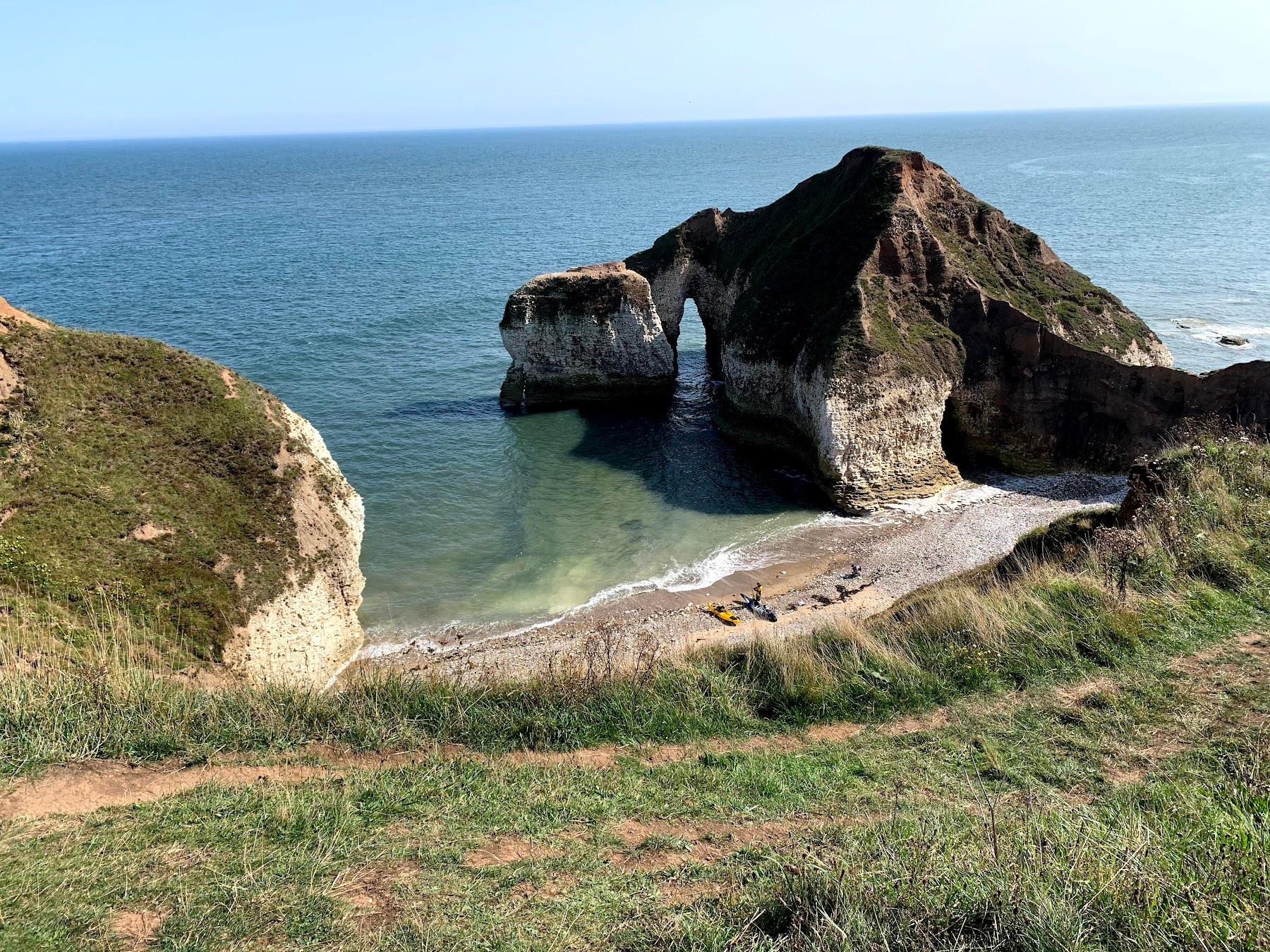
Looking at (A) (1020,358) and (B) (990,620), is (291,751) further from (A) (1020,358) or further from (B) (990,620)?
(A) (1020,358)

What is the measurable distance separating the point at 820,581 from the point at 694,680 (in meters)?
15.5

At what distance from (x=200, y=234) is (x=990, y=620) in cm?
11093

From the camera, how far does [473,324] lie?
198 ft

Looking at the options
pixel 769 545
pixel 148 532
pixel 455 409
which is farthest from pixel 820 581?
pixel 455 409

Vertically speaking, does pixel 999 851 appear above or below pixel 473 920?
above

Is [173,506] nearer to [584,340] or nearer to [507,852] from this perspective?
[507,852]

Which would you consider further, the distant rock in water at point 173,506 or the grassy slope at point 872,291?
the grassy slope at point 872,291

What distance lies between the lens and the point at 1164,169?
157500 mm

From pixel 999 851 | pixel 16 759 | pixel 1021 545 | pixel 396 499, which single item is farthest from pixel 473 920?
pixel 396 499

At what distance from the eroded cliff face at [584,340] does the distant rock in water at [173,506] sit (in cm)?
2292

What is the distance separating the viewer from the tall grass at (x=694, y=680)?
11.5 metres

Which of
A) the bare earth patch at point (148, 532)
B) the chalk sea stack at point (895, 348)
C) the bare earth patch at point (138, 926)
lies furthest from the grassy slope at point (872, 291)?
the bare earth patch at point (138, 926)

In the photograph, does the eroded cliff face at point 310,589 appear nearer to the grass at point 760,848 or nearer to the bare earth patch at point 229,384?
the bare earth patch at point 229,384

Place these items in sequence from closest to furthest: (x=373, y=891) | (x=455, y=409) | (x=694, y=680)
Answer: (x=373, y=891) → (x=694, y=680) → (x=455, y=409)
